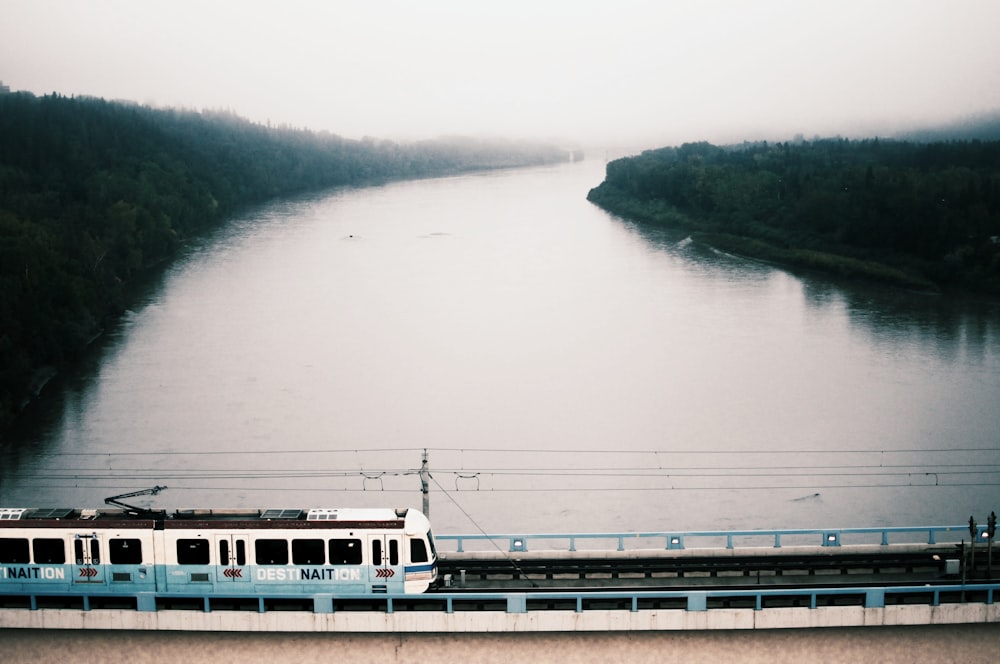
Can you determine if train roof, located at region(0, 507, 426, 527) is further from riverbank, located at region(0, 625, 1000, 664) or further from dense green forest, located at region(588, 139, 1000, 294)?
dense green forest, located at region(588, 139, 1000, 294)

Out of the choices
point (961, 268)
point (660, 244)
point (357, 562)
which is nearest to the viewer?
point (357, 562)

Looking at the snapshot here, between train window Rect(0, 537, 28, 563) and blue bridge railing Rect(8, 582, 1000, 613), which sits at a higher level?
train window Rect(0, 537, 28, 563)

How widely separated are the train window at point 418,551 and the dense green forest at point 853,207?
995 inches

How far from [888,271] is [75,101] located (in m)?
37.2

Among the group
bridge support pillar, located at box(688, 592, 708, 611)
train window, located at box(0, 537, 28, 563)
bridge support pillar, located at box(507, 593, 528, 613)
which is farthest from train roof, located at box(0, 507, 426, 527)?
bridge support pillar, located at box(688, 592, 708, 611)

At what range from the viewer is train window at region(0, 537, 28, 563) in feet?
24.8

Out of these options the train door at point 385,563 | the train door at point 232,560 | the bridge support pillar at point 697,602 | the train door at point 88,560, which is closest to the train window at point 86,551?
the train door at point 88,560

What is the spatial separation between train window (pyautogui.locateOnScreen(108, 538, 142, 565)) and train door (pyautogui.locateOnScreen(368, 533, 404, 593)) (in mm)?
1596

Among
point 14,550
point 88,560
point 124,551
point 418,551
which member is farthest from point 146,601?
point 418,551

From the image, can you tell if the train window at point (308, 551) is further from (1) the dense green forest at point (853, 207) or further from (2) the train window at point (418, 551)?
(1) the dense green forest at point (853, 207)

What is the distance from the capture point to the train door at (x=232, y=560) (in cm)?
748

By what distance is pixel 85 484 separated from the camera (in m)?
15.0

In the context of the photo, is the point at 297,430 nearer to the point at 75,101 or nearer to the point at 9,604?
the point at 9,604

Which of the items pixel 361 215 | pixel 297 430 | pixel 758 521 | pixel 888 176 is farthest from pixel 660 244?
pixel 758 521
